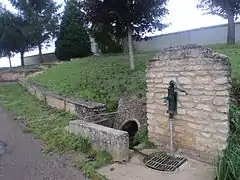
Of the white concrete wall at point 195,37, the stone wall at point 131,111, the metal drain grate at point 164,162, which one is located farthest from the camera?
the white concrete wall at point 195,37

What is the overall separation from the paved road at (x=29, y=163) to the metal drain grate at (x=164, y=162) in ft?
3.44

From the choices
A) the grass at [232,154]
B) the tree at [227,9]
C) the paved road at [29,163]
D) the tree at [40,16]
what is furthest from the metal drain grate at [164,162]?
the tree at [40,16]

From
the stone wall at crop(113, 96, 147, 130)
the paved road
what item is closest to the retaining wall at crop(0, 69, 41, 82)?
the paved road

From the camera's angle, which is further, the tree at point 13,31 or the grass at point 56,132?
the tree at point 13,31

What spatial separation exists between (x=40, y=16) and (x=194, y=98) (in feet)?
78.6

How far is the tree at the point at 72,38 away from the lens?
935 inches

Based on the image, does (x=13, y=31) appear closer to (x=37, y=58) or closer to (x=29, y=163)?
(x=37, y=58)

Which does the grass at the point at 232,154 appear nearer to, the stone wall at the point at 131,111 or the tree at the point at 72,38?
the stone wall at the point at 131,111

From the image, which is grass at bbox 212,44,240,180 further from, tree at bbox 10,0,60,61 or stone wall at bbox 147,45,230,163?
tree at bbox 10,0,60,61

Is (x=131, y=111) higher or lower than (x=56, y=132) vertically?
higher

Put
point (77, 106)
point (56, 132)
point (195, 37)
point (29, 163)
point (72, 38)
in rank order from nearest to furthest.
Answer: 1. point (29, 163)
2. point (56, 132)
3. point (77, 106)
4. point (195, 37)
5. point (72, 38)

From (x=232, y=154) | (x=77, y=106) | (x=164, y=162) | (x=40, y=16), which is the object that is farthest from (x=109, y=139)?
(x=40, y=16)

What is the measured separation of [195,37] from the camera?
18.2 m

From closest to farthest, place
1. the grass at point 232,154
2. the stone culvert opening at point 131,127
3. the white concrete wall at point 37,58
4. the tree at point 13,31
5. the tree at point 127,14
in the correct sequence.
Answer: the grass at point 232,154 < the stone culvert opening at point 131,127 < the tree at point 127,14 < the tree at point 13,31 < the white concrete wall at point 37,58
